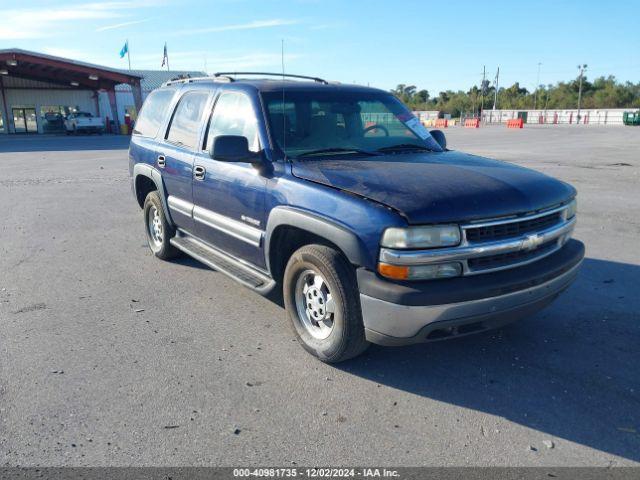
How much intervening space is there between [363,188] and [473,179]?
78cm

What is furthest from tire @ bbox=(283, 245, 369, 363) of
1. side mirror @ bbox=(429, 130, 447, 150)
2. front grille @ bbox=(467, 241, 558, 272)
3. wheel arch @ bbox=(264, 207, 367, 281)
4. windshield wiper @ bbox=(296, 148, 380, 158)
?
side mirror @ bbox=(429, 130, 447, 150)

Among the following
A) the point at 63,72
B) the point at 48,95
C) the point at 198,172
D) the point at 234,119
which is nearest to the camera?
the point at 234,119

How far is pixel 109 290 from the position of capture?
5.22 meters

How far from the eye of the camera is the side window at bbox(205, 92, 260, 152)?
13.9ft

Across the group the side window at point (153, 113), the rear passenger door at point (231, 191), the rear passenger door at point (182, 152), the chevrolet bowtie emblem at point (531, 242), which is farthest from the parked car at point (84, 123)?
the chevrolet bowtie emblem at point (531, 242)

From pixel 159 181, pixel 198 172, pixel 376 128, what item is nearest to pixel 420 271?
pixel 376 128

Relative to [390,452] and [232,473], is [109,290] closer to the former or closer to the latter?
[232,473]

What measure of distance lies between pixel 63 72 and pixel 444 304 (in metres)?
42.2

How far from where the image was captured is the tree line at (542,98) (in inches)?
3531

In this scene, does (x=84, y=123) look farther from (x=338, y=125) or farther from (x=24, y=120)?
(x=338, y=125)

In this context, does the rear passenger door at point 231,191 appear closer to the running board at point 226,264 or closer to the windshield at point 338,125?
the running board at point 226,264

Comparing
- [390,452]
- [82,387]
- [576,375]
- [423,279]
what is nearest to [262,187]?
[423,279]

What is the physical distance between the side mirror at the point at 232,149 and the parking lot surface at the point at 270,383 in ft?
4.60

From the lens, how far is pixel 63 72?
125ft
